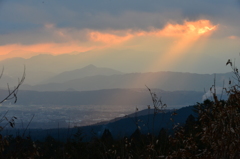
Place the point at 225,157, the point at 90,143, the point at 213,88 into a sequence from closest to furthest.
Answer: the point at 225,157 < the point at 213,88 < the point at 90,143

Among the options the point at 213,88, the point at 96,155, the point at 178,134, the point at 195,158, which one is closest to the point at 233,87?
the point at 213,88

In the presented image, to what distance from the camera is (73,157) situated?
11820 millimetres

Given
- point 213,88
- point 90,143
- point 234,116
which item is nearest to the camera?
point 234,116

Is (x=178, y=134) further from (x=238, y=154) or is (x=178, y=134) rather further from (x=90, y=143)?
(x=90, y=143)

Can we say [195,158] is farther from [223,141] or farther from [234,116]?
[234,116]

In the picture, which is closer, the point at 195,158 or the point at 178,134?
the point at 195,158

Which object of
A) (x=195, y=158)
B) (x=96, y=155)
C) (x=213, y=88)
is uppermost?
(x=213, y=88)

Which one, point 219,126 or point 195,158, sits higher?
point 219,126

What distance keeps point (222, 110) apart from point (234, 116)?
0.95 ft

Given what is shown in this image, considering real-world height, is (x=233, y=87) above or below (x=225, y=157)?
above

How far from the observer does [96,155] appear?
1235 cm

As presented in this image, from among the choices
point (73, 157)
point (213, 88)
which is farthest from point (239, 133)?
point (73, 157)

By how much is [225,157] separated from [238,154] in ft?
1.17

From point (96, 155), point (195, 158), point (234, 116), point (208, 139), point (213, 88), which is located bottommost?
point (96, 155)
